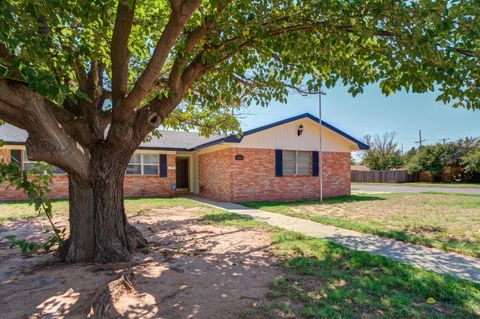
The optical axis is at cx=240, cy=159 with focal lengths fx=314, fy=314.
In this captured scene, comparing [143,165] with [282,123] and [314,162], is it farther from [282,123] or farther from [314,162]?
[314,162]

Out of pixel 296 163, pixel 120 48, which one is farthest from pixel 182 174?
pixel 120 48

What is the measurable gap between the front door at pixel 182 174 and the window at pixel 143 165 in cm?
249

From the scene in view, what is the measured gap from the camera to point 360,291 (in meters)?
3.55

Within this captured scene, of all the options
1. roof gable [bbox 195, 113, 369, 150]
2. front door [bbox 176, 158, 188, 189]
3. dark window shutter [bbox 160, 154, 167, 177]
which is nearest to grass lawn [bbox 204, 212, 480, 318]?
roof gable [bbox 195, 113, 369, 150]

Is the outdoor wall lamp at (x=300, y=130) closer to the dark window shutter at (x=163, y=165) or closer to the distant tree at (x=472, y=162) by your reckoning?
the dark window shutter at (x=163, y=165)

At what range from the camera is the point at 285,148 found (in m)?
14.9

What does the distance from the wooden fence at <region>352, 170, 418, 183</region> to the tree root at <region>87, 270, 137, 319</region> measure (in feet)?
125

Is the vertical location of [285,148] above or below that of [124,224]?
above

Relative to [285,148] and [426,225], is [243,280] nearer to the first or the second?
[426,225]

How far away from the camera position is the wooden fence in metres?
36.2

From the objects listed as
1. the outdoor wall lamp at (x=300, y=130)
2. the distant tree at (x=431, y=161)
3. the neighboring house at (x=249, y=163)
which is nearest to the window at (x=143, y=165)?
the neighboring house at (x=249, y=163)

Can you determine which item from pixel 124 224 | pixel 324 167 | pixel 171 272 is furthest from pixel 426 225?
pixel 324 167

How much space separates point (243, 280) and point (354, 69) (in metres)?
3.42

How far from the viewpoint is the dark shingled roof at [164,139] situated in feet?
46.4
